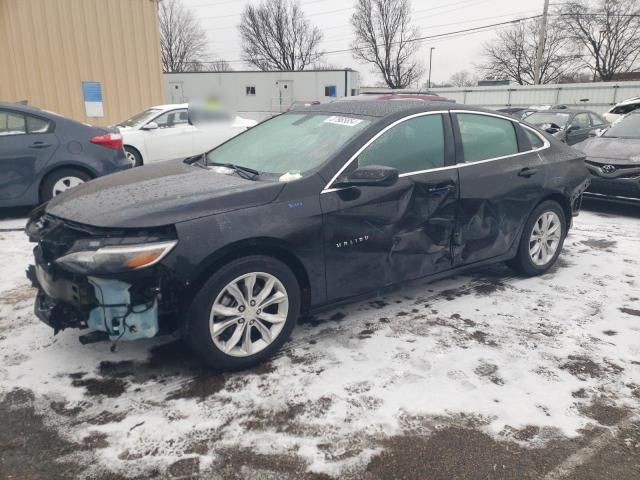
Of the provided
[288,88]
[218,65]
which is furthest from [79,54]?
[218,65]

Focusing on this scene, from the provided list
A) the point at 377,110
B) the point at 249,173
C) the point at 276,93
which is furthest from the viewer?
the point at 276,93

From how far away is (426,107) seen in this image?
384cm

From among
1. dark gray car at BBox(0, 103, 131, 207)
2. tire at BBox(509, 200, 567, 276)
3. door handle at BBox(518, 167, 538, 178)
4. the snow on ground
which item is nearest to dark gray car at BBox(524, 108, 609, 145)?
tire at BBox(509, 200, 567, 276)

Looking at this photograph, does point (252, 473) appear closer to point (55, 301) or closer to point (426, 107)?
point (55, 301)

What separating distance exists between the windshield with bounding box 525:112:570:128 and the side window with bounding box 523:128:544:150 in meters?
7.94

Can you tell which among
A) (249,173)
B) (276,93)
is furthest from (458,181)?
(276,93)

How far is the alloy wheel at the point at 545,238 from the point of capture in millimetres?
4586

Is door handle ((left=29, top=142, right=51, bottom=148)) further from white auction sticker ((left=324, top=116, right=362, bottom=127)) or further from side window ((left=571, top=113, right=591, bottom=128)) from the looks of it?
side window ((left=571, top=113, right=591, bottom=128))

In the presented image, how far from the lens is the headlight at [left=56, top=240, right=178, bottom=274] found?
8.54ft

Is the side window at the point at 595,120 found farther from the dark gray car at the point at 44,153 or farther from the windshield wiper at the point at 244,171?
the windshield wiper at the point at 244,171

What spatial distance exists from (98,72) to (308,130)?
10.1 metres

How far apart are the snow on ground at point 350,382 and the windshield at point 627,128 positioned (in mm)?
4808

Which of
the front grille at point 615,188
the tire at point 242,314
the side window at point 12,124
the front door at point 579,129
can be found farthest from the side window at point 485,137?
the front door at point 579,129

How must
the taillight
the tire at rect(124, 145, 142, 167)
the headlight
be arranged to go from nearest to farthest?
the headlight, the taillight, the tire at rect(124, 145, 142, 167)
